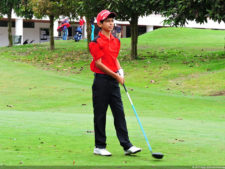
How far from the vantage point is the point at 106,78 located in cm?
734

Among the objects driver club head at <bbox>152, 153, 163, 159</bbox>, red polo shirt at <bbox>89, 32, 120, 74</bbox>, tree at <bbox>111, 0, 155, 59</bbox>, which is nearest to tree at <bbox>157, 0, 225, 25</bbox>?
tree at <bbox>111, 0, 155, 59</bbox>

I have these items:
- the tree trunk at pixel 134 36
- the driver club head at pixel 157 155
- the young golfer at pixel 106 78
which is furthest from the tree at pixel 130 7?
the driver club head at pixel 157 155

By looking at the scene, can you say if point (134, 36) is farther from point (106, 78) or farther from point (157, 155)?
point (157, 155)

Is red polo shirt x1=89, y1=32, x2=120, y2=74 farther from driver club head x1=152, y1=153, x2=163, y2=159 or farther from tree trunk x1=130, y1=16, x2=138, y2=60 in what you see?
tree trunk x1=130, y1=16, x2=138, y2=60

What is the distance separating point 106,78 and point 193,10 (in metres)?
17.8

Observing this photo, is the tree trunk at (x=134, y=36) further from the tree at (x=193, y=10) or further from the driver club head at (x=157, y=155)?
the driver club head at (x=157, y=155)

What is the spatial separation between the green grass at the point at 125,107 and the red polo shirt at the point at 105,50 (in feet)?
4.32

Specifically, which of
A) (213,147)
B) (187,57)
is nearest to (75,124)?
(213,147)

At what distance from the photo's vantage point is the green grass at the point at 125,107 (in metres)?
7.34

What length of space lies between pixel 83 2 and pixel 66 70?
4193mm

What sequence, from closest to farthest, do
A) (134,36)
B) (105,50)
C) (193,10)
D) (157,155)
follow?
(157,155) → (105,50) → (193,10) → (134,36)

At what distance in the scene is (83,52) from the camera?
128ft

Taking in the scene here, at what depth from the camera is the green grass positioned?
24.1 feet

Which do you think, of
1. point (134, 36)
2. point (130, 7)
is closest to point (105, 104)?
point (130, 7)
